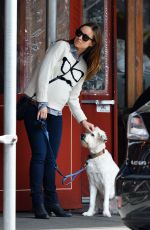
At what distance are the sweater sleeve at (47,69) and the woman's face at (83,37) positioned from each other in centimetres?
14

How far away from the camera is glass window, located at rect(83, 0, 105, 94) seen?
905 centimetres

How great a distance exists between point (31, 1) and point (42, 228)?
254cm

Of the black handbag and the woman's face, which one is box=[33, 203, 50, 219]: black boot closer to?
the black handbag

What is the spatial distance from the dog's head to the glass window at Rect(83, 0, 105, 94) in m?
1.00

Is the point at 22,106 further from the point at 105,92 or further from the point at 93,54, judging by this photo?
the point at 105,92

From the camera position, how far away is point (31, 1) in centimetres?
838

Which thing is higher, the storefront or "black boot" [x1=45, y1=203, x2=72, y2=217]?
the storefront

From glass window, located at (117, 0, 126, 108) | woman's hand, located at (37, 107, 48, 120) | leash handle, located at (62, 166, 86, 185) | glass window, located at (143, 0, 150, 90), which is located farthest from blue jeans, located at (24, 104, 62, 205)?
glass window, located at (143, 0, 150, 90)

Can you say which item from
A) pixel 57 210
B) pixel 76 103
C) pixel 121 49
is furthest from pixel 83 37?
pixel 121 49

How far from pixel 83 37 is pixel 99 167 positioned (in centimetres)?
139

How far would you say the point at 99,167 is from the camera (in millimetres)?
8094

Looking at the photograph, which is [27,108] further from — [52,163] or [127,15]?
[127,15]

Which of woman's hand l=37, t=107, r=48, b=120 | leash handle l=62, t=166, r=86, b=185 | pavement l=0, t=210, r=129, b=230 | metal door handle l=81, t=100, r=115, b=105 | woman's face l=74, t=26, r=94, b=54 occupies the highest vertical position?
woman's face l=74, t=26, r=94, b=54

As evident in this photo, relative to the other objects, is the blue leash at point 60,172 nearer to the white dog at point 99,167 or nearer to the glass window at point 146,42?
the white dog at point 99,167
